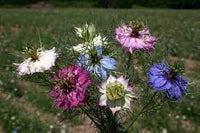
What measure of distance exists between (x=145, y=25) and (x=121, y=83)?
38 cm

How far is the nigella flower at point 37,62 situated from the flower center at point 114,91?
245 millimetres

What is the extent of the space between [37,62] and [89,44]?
238mm

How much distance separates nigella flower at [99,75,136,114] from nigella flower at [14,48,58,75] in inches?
9.1

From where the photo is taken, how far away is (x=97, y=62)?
5.88 feet

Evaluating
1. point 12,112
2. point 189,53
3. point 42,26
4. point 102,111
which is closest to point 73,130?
point 12,112

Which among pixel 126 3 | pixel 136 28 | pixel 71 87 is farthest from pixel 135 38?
pixel 126 3

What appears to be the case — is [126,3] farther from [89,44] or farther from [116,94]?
[116,94]

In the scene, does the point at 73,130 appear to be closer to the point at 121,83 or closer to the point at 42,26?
the point at 121,83

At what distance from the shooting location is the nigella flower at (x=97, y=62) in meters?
1.76

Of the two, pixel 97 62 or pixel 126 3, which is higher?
pixel 97 62

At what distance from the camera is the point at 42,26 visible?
53.2 ft

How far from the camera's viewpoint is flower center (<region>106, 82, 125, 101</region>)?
5.34ft

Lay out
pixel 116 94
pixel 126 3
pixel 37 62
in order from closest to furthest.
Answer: pixel 116 94 < pixel 37 62 < pixel 126 3

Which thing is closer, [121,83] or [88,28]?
[121,83]
